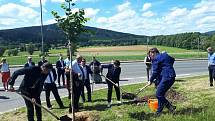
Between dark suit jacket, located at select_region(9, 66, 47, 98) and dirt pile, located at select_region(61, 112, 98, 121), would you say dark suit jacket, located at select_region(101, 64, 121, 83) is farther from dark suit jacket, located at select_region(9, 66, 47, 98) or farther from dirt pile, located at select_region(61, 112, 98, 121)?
dark suit jacket, located at select_region(9, 66, 47, 98)

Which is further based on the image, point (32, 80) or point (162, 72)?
point (162, 72)

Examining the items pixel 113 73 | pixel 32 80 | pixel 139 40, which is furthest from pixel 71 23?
pixel 139 40

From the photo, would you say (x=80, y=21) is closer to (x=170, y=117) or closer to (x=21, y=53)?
(x=170, y=117)

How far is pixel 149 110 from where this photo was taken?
39.2 feet

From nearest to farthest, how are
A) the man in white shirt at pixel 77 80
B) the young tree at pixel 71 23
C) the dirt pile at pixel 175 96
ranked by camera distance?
the young tree at pixel 71 23, the man in white shirt at pixel 77 80, the dirt pile at pixel 175 96

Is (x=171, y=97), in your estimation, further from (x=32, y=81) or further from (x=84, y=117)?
(x=32, y=81)

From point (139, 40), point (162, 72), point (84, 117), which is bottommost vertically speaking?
point (84, 117)

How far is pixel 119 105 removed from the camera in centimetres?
1354

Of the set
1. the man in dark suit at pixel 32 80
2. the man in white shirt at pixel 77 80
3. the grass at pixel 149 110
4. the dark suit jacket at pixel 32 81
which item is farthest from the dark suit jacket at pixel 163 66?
the dark suit jacket at pixel 32 81

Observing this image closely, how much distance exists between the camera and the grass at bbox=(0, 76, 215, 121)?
32.1ft

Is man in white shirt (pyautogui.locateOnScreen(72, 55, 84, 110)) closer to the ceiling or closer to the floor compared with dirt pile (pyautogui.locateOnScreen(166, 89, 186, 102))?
closer to the ceiling

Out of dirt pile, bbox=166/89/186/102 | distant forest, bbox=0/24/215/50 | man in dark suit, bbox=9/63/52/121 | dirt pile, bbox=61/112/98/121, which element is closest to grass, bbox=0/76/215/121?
dirt pile, bbox=166/89/186/102

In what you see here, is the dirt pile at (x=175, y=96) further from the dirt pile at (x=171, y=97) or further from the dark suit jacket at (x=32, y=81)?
the dark suit jacket at (x=32, y=81)

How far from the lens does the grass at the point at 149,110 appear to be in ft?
32.1
